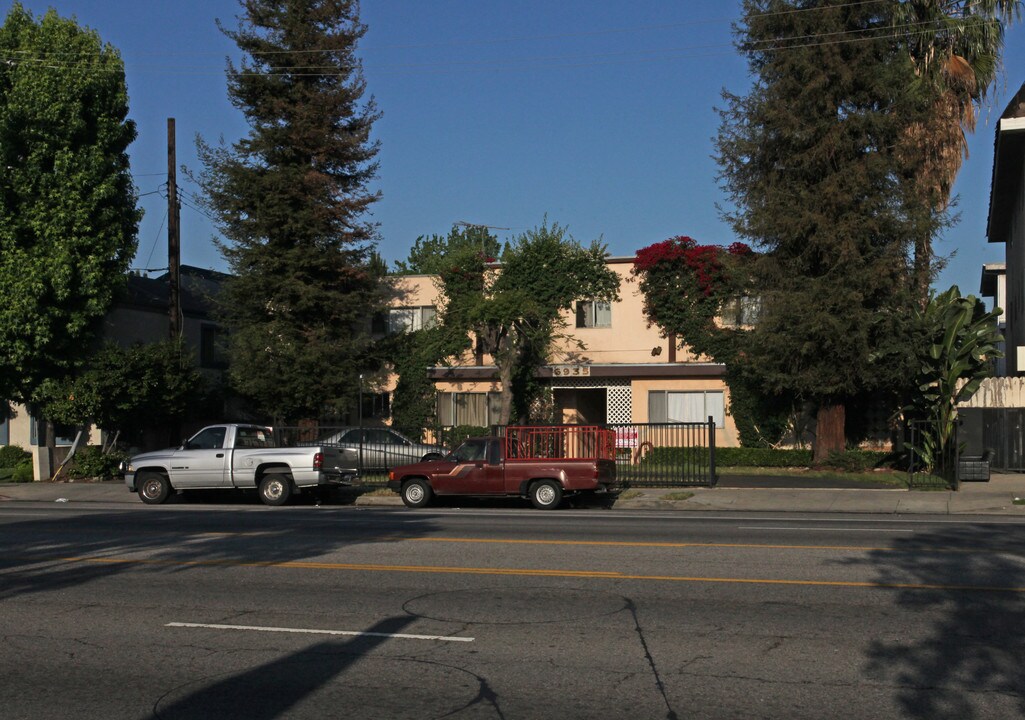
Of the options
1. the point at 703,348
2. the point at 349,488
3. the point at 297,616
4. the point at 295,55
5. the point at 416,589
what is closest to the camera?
the point at 297,616

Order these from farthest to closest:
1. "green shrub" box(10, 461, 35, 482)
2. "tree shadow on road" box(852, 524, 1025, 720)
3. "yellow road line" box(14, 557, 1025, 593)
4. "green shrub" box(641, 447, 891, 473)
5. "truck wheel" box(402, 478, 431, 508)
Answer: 1. "green shrub" box(10, 461, 35, 482)
2. "green shrub" box(641, 447, 891, 473)
3. "truck wheel" box(402, 478, 431, 508)
4. "yellow road line" box(14, 557, 1025, 593)
5. "tree shadow on road" box(852, 524, 1025, 720)

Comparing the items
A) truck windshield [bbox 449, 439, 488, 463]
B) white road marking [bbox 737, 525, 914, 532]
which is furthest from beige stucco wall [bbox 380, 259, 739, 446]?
white road marking [bbox 737, 525, 914, 532]

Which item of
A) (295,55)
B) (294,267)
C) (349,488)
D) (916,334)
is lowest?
(349,488)

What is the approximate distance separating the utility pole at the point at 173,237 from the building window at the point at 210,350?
710 centimetres

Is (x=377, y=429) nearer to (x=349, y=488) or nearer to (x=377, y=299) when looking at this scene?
(x=349, y=488)

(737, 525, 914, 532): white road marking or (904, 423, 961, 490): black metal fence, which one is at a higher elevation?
(904, 423, 961, 490): black metal fence

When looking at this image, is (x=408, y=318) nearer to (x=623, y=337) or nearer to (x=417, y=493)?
(x=623, y=337)

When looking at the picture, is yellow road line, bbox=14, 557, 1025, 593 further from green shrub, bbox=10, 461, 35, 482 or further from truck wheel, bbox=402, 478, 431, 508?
green shrub, bbox=10, 461, 35, 482

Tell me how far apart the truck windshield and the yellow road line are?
9887mm

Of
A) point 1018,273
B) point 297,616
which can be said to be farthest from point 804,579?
point 1018,273

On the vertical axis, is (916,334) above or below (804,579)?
above

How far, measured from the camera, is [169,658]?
8.22 m

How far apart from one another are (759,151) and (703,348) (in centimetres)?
749

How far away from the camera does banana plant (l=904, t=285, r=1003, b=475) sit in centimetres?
2598
